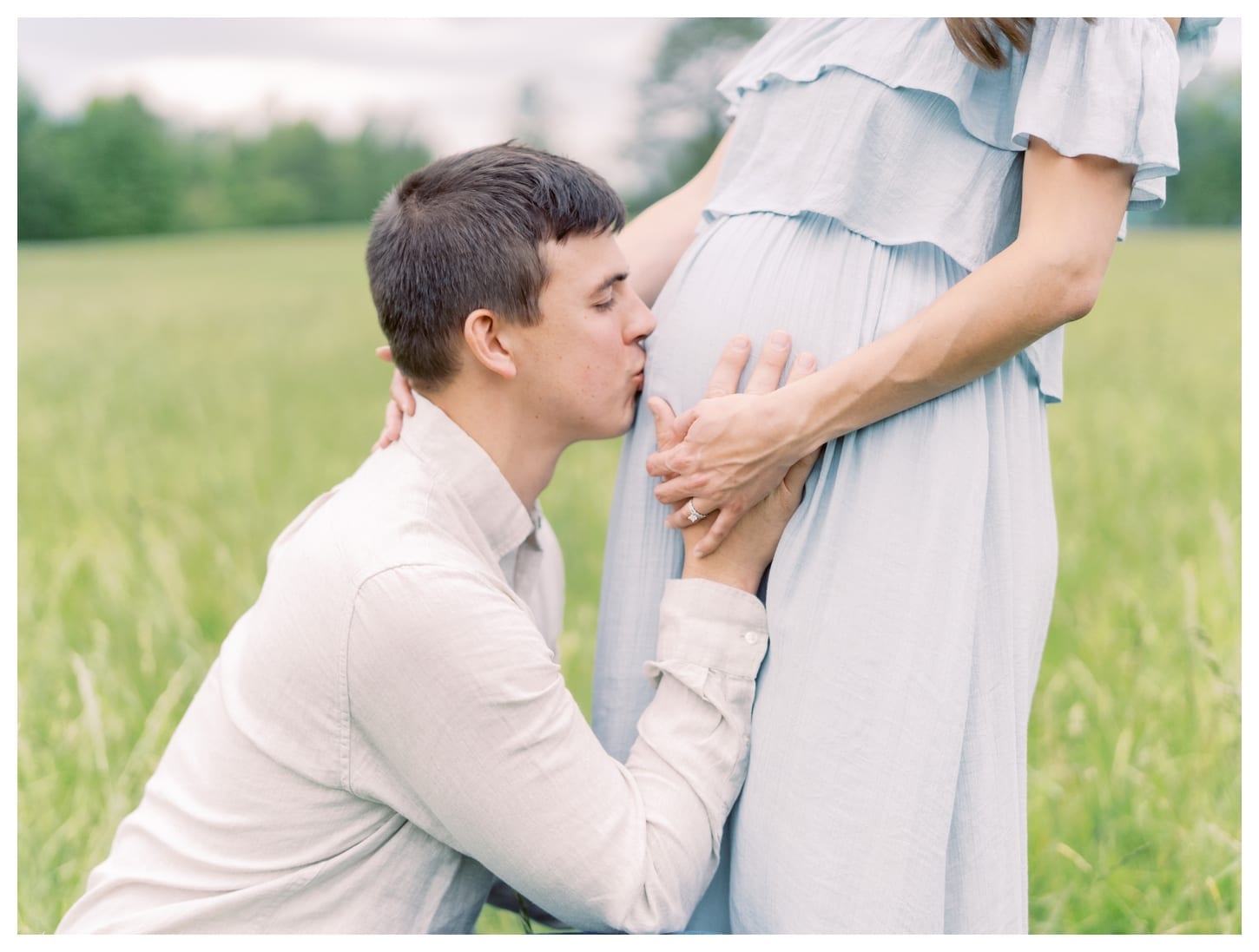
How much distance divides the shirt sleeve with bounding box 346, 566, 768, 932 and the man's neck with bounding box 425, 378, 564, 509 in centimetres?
25

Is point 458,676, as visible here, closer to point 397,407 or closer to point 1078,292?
point 397,407

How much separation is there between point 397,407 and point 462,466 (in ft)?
0.72

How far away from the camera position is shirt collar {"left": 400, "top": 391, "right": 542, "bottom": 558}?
1.75 m

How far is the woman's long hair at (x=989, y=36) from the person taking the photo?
61.4 inches

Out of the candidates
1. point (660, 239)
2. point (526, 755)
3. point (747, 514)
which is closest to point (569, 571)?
point (660, 239)

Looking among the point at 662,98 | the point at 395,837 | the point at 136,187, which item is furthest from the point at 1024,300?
the point at 136,187

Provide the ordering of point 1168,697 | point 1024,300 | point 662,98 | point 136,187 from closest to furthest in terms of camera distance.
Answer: point 1024,300 < point 1168,697 < point 662,98 < point 136,187

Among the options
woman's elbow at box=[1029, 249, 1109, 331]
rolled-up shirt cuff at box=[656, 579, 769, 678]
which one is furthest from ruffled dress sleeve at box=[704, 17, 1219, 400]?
rolled-up shirt cuff at box=[656, 579, 769, 678]

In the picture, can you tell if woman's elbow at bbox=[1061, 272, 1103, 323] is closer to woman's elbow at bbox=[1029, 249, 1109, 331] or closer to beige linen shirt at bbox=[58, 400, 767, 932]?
woman's elbow at bbox=[1029, 249, 1109, 331]

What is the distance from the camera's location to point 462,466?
1756 mm
